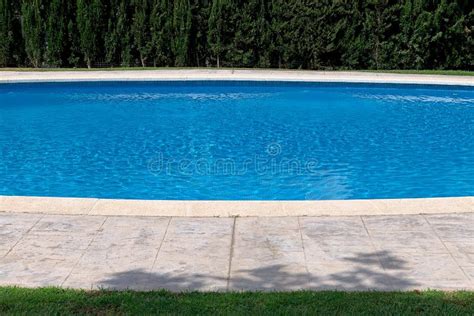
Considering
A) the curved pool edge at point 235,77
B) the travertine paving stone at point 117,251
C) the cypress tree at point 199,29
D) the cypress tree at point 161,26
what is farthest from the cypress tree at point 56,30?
the travertine paving stone at point 117,251

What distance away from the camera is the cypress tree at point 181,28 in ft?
65.6

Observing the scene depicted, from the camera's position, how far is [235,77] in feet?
55.7

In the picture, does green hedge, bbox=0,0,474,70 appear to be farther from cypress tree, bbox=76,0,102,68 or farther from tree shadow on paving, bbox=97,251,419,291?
tree shadow on paving, bbox=97,251,419,291

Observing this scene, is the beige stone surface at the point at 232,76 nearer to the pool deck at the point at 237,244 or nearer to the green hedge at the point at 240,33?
the green hedge at the point at 240,33

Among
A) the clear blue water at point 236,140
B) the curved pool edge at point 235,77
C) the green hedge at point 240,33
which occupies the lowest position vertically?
the clear blue water at point 236,140

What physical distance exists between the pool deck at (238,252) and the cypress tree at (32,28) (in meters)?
15.5

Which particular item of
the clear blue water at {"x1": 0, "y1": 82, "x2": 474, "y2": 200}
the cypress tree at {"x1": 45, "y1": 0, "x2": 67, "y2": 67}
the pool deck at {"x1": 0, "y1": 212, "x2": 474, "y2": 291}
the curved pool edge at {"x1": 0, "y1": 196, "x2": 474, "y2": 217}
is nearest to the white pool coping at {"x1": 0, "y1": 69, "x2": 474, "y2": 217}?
the curved pool edge at {"x1": 0, "y1": 196, "x2": 474, "y2": 217}

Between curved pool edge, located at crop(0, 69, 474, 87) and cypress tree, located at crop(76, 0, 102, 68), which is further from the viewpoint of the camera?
cypress tree, located at crop(76, 0, 102, 68)

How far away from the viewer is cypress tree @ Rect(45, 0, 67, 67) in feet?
65.7

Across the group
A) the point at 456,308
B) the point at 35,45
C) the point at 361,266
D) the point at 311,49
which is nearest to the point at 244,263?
the point at 361,266

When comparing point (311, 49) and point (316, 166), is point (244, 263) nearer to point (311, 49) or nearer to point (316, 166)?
point (316, 166)

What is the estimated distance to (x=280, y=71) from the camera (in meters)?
18.5

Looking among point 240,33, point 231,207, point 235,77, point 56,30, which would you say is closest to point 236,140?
point 231,207

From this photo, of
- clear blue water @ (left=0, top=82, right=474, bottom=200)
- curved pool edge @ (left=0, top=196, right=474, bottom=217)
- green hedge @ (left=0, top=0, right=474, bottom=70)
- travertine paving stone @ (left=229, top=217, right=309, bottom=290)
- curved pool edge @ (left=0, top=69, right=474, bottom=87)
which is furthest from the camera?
green hedge @ (left=0, top=0, right=474, bottom=70)
